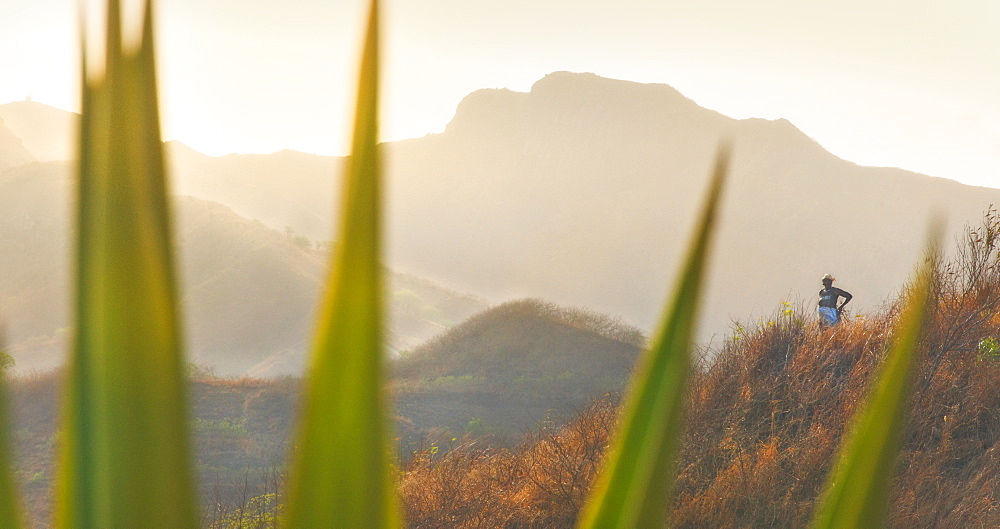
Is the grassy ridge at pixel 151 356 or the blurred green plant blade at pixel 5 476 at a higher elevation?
the grassy ridge at pixel 151 356

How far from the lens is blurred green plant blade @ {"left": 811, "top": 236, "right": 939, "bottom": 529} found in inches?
8.5

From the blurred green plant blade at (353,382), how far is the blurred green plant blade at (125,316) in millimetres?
43

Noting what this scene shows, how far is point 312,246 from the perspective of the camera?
61.6 m

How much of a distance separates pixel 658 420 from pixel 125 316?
0.56 ft

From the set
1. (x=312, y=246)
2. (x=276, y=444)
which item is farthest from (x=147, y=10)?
(x=312, y=246)

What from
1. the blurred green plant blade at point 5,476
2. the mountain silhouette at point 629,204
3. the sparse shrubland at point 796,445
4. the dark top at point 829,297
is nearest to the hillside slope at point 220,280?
the mountain silhouette at point 629,204

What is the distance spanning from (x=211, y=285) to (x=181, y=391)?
56.5 meters

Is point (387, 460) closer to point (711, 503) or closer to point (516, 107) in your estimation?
point (711, 503)

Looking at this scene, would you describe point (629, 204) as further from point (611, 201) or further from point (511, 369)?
point (511, 369)

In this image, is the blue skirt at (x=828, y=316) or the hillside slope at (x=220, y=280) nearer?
the blue skirt at (x=828, y=316)

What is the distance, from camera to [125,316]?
20 cm

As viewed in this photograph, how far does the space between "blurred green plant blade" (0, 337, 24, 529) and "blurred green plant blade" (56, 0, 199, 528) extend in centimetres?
4

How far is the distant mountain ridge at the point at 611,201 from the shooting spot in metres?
74.7

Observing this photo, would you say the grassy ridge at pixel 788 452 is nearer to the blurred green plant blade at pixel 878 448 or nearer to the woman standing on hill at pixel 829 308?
the woman standing on hill at pixel 829 308
